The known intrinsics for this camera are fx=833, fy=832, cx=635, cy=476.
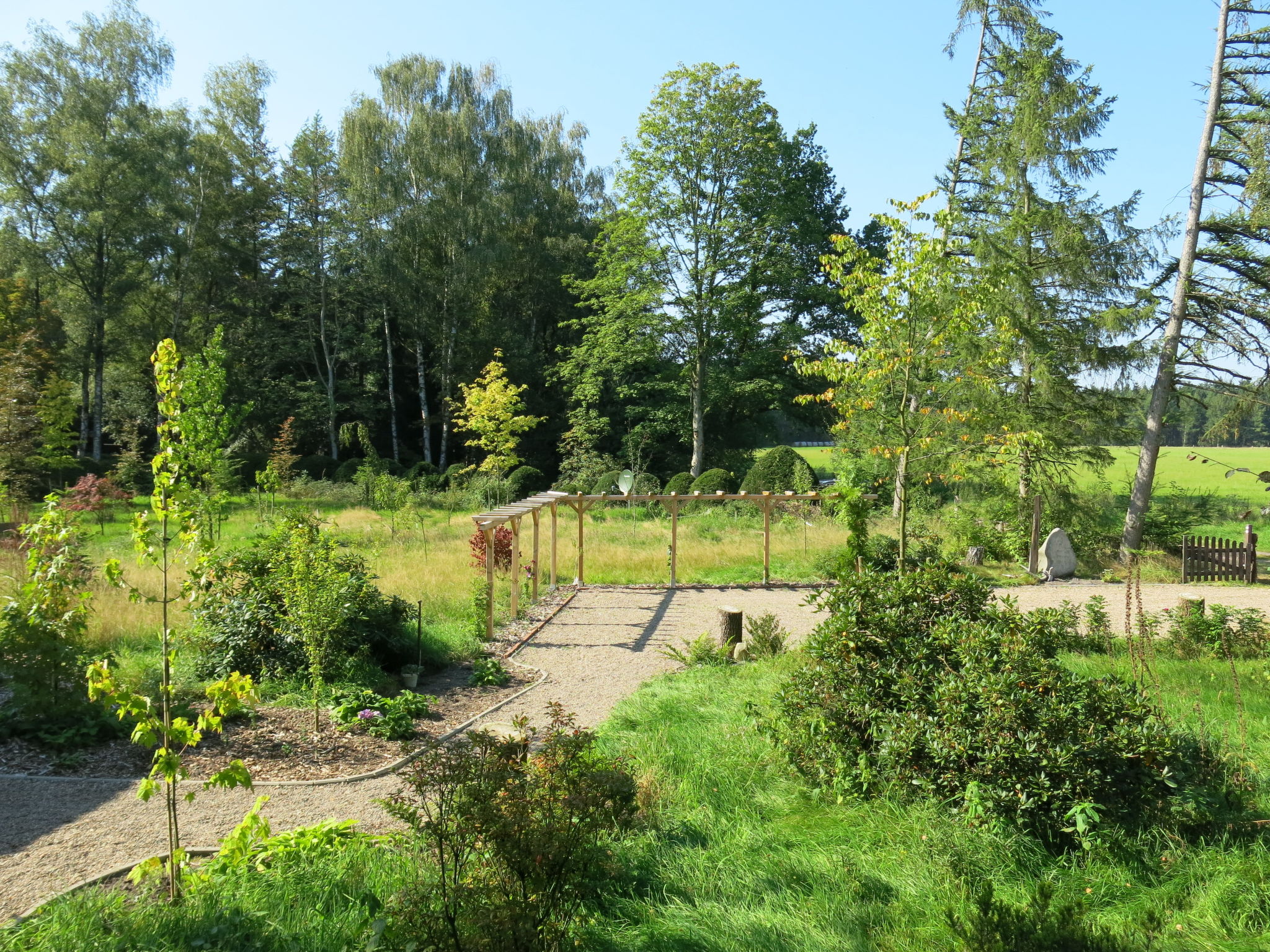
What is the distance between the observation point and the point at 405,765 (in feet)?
19.1

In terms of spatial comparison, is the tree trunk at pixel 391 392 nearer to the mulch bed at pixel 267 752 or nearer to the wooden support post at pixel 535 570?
the wooden support post at pixel 535 570

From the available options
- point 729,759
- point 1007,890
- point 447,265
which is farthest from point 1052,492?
point 447,265

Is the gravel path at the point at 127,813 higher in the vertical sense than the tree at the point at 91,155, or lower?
lower

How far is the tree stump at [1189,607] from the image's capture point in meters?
8.80

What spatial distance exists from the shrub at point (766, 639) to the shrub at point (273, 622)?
10.9 feet

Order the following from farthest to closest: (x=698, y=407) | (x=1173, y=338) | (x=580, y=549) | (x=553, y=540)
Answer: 1. (x=698, y=407)
2. (x=1173, y=338)
3. (x=580, y=549)
4. (x=553, y=540)

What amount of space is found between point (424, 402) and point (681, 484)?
13.5 m

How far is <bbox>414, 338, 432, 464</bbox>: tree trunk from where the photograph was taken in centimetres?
3397

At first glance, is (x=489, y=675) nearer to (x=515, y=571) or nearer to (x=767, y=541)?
(x=515, y=571)

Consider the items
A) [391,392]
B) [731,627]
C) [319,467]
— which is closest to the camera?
[731,627]

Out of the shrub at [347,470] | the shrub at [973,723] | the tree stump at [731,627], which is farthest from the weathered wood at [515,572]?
the shrub at [347,470]

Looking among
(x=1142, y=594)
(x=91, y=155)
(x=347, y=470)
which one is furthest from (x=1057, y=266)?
(x=91, y=155)

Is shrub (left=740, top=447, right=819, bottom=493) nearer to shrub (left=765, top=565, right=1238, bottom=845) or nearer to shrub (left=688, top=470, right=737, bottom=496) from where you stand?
shrub (left=688, top=470, right=737, bottom=496)

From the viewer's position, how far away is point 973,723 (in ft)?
13.8
